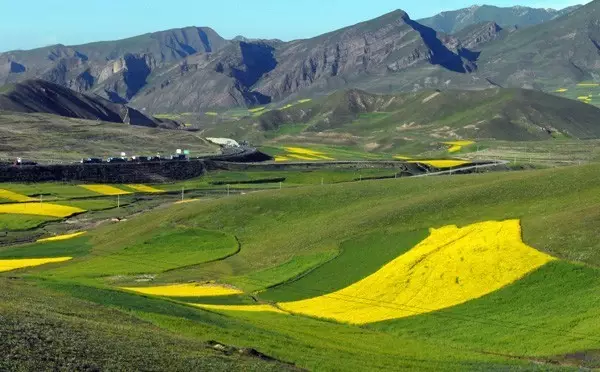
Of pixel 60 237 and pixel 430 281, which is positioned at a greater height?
pixel 430 281

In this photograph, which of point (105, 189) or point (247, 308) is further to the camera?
point (105, 189)

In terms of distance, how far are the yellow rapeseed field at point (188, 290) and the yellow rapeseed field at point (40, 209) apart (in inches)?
2053

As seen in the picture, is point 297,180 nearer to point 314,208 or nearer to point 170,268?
point 314,208

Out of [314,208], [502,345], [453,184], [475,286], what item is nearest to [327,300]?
[475,286]

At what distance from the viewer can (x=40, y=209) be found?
11912 centimetres

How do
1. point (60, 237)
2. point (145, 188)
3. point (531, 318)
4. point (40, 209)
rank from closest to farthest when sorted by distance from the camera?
point (531, 318), point (60, 237), point (40, 209), point (145, 188)

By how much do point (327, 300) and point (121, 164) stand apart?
122m

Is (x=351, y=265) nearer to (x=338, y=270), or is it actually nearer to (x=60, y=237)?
(x=338, y=270)

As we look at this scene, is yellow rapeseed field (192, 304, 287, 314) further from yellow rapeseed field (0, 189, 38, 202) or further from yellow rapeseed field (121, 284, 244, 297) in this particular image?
yellow rapeseed field (0, 189, 38, 202)

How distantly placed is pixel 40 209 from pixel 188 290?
59.7 m

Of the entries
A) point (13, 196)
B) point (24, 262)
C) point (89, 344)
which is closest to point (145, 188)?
point (13, 196)

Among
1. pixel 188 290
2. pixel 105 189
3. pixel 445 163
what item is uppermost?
pixel 445 163

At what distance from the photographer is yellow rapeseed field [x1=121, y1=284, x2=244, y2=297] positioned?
64.5 metres

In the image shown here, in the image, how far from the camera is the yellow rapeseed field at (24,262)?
77.9 m
